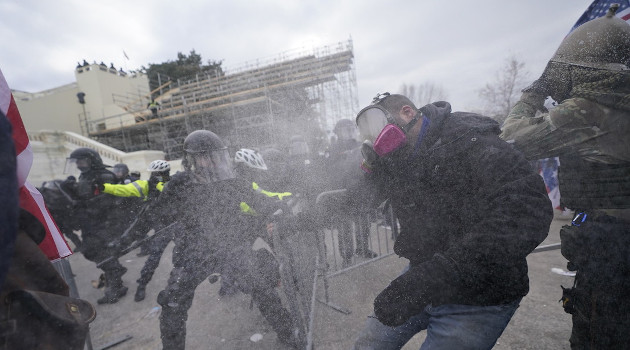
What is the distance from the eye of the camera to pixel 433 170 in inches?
52.6

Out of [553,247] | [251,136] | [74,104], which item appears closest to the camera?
[553,247]

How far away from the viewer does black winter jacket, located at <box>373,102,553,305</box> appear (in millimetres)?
1063

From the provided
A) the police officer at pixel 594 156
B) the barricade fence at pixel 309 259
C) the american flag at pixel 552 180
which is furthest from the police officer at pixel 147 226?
the american flag at pixel 552 180

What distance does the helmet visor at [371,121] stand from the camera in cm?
155

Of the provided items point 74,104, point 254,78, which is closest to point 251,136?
point 254,78

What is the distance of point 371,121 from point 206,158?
187 cm

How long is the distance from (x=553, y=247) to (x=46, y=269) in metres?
5.14

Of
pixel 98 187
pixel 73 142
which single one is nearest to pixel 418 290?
pixel 98 187

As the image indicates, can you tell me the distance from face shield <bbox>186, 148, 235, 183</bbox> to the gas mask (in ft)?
5.44

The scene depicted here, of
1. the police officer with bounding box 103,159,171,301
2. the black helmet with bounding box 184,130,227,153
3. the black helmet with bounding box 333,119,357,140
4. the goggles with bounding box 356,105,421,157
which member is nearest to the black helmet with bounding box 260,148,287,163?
the black helmet with bounding box 333,119,357,140

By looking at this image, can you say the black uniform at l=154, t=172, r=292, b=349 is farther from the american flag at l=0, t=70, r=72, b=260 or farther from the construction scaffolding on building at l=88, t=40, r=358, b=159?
the construction scaffolding on building at l=88, t=40, r=358, b=159

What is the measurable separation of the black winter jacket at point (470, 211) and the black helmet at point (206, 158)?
6.52 ft

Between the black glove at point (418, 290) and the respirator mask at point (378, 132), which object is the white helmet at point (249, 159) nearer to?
the respirator mask at point (378, 132)

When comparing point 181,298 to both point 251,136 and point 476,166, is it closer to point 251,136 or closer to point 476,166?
point 476,166
